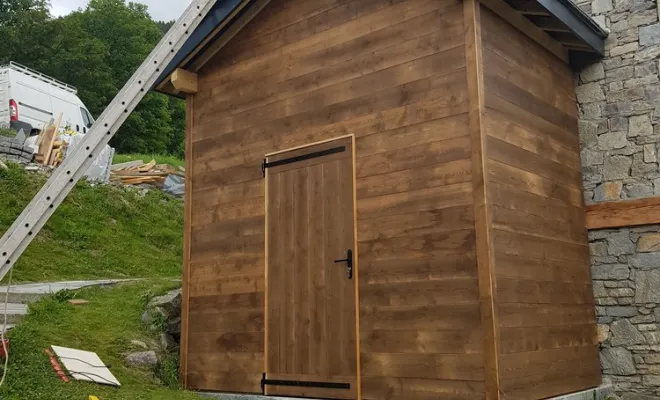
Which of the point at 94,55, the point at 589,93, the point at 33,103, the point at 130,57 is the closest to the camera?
the point at 589,93

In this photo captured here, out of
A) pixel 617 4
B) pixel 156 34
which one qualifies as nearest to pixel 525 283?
pixel 617 4

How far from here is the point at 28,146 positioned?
50.2ft

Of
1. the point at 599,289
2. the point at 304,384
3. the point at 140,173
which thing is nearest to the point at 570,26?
the point at 599,289

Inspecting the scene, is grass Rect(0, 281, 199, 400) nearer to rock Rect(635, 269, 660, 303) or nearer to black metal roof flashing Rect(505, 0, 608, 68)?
rock Rect(635, 269, 660, 303)

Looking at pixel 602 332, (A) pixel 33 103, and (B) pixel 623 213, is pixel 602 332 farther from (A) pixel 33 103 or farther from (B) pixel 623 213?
(A) pixel 33 103

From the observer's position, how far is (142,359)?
21.0 ft

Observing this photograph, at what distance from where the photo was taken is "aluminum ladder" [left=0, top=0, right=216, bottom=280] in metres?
4.28

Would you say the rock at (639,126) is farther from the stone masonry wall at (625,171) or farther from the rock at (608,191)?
the rock at (608,191)

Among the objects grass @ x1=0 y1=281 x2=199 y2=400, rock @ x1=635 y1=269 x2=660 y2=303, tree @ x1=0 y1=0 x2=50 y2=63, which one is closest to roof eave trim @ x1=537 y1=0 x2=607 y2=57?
rock @ x1=635 y1=269 x2=660 y2=303

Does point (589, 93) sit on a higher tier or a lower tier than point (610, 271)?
higher

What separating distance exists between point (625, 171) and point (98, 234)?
376 inches

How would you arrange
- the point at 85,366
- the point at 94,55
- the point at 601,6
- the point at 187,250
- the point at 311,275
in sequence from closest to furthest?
the point at 311,275, the point at 85,366, the point at 601,6, the point at 187,250, the point at 94,55

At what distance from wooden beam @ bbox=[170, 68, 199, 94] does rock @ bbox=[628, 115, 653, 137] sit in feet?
13.9

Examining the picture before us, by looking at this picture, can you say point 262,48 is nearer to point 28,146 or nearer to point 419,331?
Answer: point 419,331
